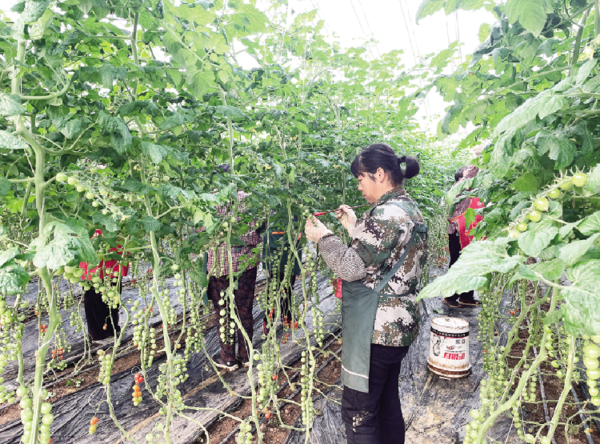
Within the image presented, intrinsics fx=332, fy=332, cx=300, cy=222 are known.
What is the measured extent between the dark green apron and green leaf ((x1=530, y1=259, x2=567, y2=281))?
1.03 m

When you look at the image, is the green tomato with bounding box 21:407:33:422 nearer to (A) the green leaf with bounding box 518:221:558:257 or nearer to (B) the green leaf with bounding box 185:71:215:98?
(B) the green leaf with bounding box 185:71:215:98

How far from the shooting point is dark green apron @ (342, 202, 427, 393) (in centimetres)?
163

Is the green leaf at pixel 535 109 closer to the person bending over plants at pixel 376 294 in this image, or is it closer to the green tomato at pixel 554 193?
the green tomato at pixel 554 193

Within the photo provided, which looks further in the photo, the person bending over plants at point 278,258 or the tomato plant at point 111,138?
the person bending over plants at point 278,258

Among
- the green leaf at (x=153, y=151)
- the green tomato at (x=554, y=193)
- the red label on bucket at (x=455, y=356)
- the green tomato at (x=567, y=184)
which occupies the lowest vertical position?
the red label on bucket at (x=455, y=356)

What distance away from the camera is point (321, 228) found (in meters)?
1.86

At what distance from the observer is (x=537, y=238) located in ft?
2.10

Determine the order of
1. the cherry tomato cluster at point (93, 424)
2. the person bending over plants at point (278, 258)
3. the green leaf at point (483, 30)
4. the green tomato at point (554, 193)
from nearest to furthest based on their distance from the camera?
the green tomato at point (554, 193) < the green leaf at point (483, 30) < the cherry tomato cluster at point (93, 424) < the person bending over plants at point (278, 258)

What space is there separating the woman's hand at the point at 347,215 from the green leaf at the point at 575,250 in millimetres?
1484

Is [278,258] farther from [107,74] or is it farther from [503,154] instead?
[503,154]

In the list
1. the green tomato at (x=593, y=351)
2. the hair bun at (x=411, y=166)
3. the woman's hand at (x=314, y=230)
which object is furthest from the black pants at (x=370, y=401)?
the green tomato at (x=593, y=351)

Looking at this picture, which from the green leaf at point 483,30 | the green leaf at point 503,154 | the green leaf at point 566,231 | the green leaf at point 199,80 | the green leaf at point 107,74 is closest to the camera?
the green leaf at point 566,231

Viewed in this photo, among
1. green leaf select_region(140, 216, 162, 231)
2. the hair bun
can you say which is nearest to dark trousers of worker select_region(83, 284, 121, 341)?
green leaf select_region(140, 216, 162, 231)

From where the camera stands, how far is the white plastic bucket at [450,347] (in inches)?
110
